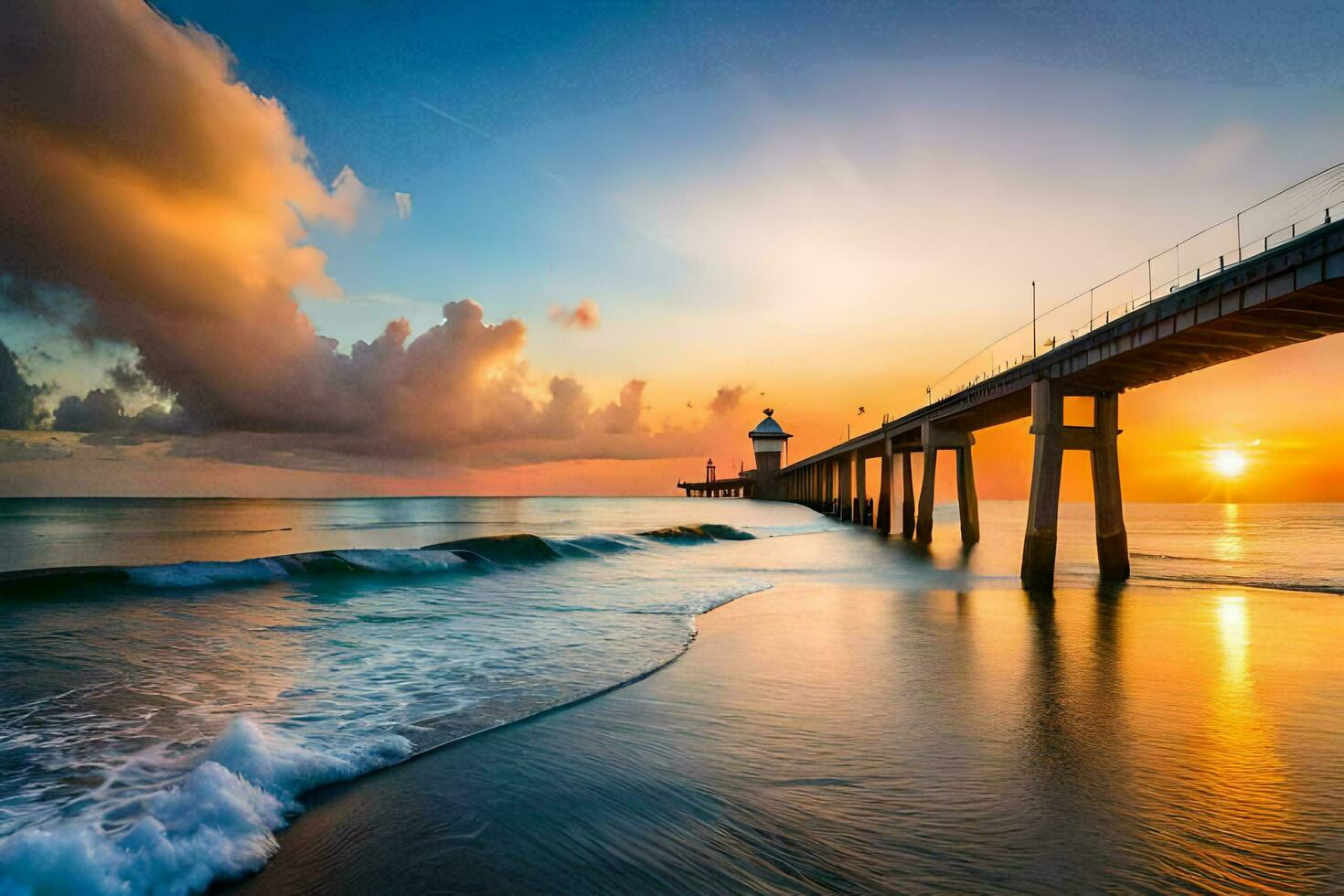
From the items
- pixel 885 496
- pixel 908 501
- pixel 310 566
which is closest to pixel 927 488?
pixel 908 501

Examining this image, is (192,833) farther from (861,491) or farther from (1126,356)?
(861,491)

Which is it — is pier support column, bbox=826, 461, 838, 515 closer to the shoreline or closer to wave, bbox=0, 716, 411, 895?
the shoreline

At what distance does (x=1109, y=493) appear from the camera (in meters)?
26.2

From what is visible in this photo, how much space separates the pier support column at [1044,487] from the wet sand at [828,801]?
1578cm

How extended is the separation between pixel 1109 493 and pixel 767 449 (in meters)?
120

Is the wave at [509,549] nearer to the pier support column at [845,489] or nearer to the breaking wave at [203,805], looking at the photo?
the breaking wave at [203,805]

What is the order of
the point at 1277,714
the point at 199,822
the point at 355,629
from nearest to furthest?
the point at 199,822
the point at 1277,714
the point at 355,629

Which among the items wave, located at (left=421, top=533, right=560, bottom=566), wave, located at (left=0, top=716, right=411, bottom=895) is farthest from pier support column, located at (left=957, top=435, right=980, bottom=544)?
wave, located at (left=0, top=716, right=411, bottom=895)

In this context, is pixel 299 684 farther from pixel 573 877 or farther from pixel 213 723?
pixel 573 877

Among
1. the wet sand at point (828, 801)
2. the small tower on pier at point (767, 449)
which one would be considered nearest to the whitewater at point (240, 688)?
the wet sand at point (828, 801)

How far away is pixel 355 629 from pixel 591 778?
1006 cm

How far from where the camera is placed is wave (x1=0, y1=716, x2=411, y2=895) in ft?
14.2

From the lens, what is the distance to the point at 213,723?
7.82 meters

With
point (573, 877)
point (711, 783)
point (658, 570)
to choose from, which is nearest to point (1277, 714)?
point (711, 783)
